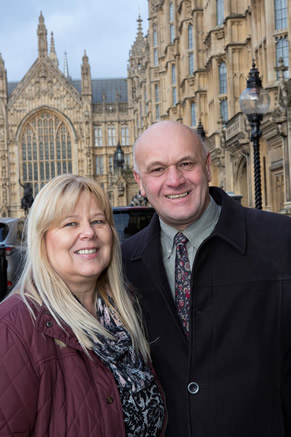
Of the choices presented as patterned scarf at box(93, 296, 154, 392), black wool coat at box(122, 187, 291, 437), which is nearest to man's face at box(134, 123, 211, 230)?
black wool coat at box(122, 187, 291, 437)

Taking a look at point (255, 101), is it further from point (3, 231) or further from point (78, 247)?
point (78, 247)

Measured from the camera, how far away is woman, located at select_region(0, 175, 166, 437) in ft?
7.00

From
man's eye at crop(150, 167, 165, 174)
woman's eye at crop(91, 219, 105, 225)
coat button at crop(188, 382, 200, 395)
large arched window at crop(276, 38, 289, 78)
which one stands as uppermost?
large arched window at crop(276, 38, 289, 78)

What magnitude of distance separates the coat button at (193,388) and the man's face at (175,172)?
750 mm

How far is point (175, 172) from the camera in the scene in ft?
9.25

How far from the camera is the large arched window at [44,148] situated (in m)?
63.1

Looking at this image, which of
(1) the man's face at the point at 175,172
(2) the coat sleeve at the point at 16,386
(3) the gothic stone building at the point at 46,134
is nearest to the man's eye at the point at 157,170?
(1) the man's face at the point at 175,172

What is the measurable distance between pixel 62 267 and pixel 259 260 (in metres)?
0.92

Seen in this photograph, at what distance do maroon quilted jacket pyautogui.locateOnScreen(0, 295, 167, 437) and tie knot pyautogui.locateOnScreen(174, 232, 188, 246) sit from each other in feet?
2.63

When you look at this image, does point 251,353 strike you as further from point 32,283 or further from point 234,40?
point 234,40

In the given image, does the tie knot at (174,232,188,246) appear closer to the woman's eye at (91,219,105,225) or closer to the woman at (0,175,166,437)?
the woman at (0,175,166,437)

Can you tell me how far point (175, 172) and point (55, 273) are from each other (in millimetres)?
778

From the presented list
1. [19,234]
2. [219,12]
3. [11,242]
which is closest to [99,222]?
[11,242]

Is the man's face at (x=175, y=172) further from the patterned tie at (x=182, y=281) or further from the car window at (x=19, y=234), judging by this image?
the car window at (x=19, y=234)
